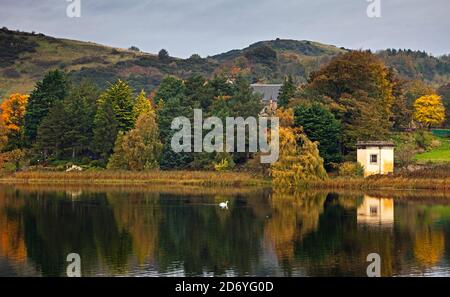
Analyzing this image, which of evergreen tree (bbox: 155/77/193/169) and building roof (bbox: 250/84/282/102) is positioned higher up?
building roof (bbox: 250/84/282/102)

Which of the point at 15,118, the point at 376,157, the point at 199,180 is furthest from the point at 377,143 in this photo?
the point at 15,118

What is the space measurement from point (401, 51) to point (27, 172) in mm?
128072

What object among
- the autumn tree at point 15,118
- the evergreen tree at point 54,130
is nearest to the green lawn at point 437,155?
the evergreen tree at point 54,130

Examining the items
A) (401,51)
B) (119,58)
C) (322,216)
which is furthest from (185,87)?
(401,51)

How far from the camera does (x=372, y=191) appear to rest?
42.6 metres

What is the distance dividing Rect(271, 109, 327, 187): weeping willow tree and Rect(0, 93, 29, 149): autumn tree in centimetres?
2475

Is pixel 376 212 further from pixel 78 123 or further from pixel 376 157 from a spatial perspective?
pixel 78 123

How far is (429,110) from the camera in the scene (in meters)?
61.0

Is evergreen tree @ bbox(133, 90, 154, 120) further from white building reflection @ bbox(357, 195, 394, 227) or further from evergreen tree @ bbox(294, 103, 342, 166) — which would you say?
white building reflection @ bbox(357, 195, 394, 227)

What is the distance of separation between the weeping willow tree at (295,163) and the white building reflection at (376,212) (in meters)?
5.39

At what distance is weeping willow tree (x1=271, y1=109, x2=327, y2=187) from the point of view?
43.8 meters

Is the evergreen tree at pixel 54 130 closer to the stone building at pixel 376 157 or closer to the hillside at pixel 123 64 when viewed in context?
the stone building at pixel 376 157

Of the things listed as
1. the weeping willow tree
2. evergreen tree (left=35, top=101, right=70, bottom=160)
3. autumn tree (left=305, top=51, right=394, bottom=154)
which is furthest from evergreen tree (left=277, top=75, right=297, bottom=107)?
evergreen tree (left=35, top=101, right=70, bottom=160)

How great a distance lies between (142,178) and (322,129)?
12157mm
